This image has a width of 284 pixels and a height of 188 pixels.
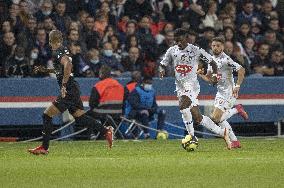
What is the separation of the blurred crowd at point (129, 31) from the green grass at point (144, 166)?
403cm

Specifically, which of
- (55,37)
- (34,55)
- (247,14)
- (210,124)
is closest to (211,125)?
(210,124)

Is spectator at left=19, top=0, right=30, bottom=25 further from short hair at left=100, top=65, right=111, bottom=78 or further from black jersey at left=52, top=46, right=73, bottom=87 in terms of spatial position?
black jersey at left=52, top=46, right=73, bottom=87

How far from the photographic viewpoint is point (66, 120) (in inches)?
934

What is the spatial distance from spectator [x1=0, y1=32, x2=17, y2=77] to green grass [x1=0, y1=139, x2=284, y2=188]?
343 centimetres

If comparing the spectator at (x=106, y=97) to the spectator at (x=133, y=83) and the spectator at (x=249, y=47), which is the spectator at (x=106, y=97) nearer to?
the spectator at (x=133, y=83)

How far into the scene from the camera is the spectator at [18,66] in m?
23.2

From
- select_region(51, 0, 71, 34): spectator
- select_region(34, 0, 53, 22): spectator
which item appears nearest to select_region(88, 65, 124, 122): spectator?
select_region(51, 0, 71, 34): spectator

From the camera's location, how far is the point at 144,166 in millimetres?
14438

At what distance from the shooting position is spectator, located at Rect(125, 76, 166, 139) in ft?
77.0

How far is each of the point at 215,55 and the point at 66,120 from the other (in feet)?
17.2

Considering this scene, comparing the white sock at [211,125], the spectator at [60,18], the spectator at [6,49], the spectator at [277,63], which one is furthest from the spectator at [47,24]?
the white sock at [211,125]

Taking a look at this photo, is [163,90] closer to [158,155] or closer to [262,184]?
[158,155]

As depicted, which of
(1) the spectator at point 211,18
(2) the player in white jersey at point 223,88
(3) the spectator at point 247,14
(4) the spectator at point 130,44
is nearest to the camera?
(2) the player in white jersey at point 223,88

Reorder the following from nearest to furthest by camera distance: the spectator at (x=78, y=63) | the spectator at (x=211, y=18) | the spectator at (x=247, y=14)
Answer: the spectator at (x=78, y=63), the spectator at (x=211, y=18), the spectator at (x=247, y=14)
